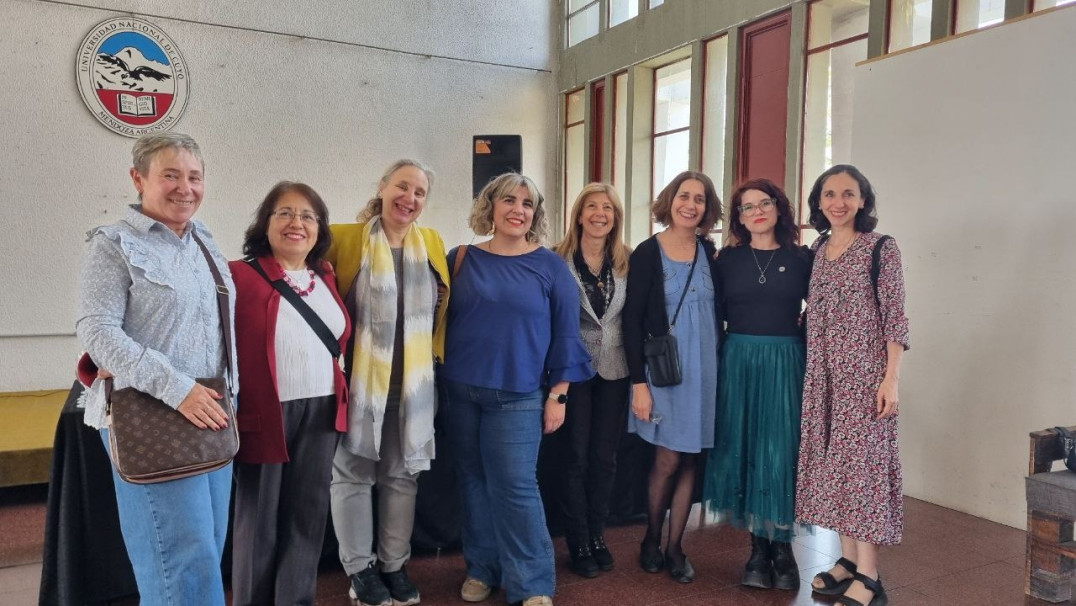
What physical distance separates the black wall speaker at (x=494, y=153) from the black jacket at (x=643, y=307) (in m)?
2.04

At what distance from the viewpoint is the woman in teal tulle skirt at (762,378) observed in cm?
268

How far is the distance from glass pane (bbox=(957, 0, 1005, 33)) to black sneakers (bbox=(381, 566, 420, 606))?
408cm

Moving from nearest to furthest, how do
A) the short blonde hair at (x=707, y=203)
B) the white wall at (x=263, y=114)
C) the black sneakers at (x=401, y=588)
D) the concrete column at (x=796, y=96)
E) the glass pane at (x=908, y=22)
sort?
1. the black sneakers at (x=401, y=588)
2. the short blonde hair at (x=707, y=203)
3. the glass pane at (x=908, y=22)
4. the concrete column at (x=796, y=96)
5. the white wall at (x=263, y=114)

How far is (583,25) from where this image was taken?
25.4 ft

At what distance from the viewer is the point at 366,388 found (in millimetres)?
2350

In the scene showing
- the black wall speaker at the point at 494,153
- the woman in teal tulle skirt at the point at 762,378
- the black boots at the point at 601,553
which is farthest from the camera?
the black wall speaker at the point at 494,153

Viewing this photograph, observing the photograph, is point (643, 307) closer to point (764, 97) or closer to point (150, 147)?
point (150, 147)

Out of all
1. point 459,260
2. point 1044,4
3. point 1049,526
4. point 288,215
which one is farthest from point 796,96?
point 288,215

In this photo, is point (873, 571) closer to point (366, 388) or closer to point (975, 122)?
point (366, 388)

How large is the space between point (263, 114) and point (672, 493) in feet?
17.8

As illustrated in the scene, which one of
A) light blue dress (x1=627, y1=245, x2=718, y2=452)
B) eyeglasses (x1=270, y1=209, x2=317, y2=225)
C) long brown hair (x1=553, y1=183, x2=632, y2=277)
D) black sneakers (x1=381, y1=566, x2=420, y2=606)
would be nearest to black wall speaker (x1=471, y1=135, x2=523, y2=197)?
long brown hair (x1=553, y1=183, x2=632, y2=277)

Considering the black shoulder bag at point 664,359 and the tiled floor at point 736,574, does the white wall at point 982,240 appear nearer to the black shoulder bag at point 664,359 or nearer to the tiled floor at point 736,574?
the tiled floor at point 736,574

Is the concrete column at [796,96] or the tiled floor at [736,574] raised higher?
the concrete column at [796,96]

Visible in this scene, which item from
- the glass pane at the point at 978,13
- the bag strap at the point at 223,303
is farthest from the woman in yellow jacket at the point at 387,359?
the glass pane at the point at 978,13
